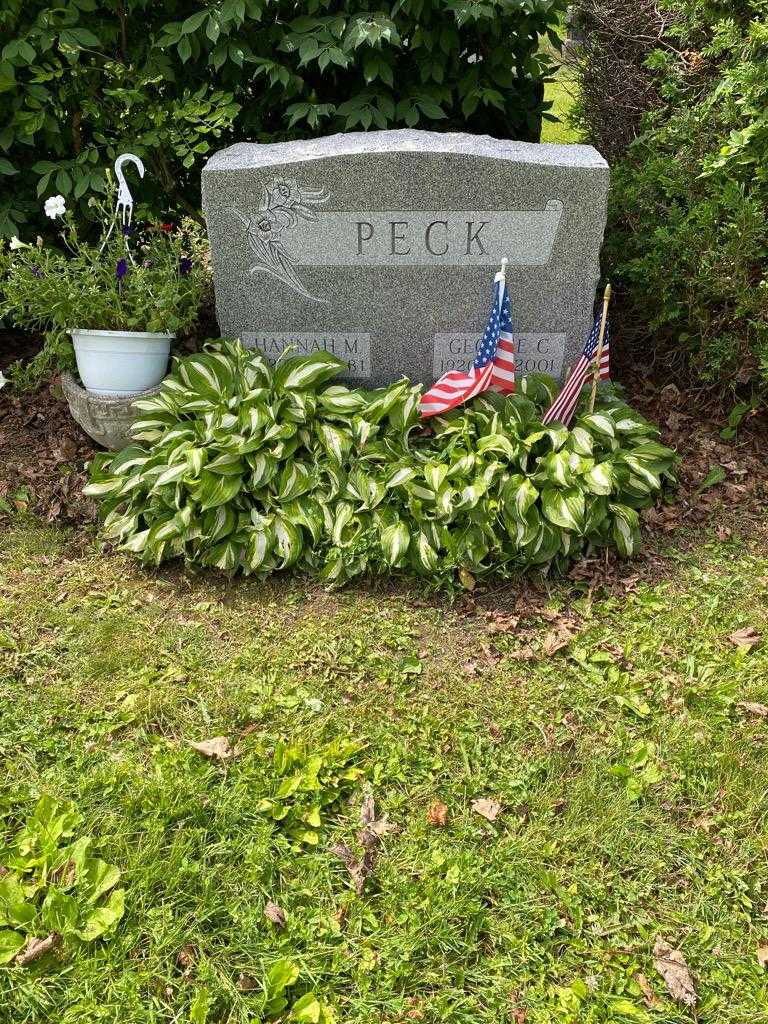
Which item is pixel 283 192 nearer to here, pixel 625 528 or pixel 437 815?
pixel 625 528

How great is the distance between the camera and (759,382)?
4.31 m

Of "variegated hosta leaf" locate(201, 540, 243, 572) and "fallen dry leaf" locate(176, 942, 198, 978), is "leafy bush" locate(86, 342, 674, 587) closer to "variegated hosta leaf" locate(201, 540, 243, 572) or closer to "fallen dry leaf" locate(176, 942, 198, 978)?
"variegated hosta leaf" locate(201, 540, 243, 572)

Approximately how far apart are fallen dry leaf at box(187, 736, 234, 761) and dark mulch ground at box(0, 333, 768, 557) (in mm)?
1586

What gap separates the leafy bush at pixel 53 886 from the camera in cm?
219

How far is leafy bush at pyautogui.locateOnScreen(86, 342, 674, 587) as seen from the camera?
3.48 meters

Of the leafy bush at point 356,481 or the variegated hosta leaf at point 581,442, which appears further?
the variegated hosta leaf at point 581,442

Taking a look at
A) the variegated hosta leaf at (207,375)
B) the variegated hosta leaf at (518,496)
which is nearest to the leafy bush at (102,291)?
the variegated hosta leaf at (207,375)

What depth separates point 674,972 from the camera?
7.21 ft

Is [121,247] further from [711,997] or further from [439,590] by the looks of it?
[711,997]

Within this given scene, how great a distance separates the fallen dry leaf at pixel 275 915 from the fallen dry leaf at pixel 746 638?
6.57ft

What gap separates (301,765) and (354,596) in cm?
93

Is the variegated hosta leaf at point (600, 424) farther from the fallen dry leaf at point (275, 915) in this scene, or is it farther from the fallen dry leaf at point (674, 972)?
the fallen dry leaf at point (275, 915)

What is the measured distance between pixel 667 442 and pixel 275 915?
309 centimetres

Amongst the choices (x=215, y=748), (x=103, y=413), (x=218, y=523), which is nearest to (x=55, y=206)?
(x=103, y=413)
